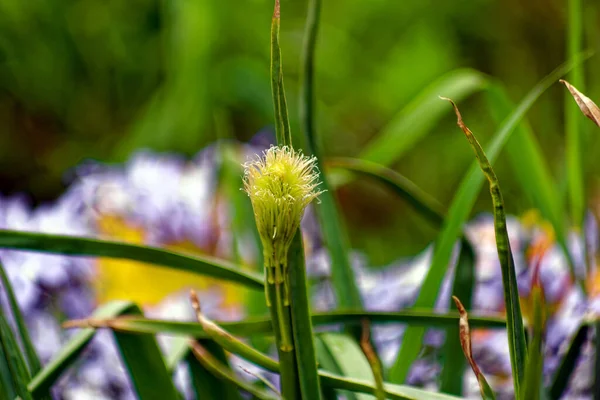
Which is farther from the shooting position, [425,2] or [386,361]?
[425,2]

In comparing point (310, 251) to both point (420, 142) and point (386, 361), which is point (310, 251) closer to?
point (386, 361)

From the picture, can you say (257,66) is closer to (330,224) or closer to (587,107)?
(330,224)

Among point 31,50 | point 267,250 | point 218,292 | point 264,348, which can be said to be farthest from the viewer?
point 31,50

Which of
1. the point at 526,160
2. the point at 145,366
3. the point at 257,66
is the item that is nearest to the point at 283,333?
the point at 145,366

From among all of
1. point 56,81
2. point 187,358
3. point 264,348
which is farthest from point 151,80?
point 187,358

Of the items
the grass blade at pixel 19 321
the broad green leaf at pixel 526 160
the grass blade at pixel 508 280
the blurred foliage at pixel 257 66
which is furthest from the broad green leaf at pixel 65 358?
the blurred foliage at pixel 257 66

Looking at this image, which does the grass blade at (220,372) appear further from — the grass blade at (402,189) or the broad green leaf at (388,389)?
the grass blade at (402,189)
